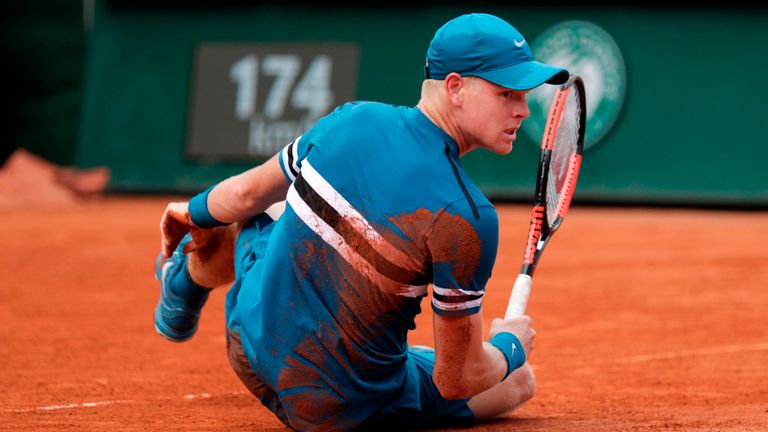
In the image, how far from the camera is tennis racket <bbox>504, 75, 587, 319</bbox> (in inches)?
159

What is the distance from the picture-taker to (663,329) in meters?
6.77

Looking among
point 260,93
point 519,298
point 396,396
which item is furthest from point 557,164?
point 260,93

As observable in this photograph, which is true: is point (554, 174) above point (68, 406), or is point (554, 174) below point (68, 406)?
above

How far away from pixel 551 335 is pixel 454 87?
3556 mm

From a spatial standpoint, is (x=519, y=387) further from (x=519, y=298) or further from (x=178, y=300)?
(x=178, y=300)

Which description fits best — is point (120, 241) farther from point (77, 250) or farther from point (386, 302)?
point (386, 302)

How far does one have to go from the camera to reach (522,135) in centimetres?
1351

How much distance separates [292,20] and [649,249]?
248 inches

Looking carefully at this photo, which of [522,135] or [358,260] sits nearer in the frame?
[358,260]

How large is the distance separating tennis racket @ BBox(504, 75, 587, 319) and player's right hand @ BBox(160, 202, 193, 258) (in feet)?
3.65

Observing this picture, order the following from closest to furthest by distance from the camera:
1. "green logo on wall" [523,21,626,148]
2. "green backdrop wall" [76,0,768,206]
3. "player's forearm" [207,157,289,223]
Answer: "player's forearm" [207,157,289,223] → "green backdrop wall" [76,0,768,206] → "green logo on wall" [523,21,626,148]

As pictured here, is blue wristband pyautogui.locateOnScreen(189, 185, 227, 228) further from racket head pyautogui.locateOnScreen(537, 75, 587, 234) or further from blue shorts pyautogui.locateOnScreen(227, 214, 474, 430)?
racket head pyautogui.locateOnScreen(537, 75, 587, 234)

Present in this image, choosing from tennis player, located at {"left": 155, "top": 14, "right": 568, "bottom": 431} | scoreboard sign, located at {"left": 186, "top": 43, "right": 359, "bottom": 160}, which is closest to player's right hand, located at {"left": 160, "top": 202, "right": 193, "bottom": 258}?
tennis player, located at {"left": 155, "top": 14, "right": 568, "bottom": 431}

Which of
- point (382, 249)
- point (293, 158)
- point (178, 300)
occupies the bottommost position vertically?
point (178, 300)
